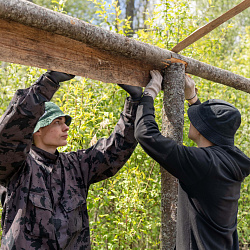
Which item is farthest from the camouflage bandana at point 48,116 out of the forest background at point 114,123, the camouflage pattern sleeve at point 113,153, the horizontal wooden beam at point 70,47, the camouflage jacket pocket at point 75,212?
the forest background at point 114,123

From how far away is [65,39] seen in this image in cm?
195

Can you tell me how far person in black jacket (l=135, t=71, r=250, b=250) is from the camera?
1827mm

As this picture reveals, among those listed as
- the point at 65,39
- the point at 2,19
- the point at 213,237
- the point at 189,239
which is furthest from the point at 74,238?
the point at 2,19

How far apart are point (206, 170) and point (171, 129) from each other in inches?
23.6

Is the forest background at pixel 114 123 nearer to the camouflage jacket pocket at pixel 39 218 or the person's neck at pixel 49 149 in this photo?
the person's neck at pixel 49 149

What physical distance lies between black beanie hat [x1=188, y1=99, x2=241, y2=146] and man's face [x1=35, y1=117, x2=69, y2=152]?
0.93m

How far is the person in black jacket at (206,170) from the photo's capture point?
5.99 feet

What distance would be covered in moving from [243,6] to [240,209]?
3630mm

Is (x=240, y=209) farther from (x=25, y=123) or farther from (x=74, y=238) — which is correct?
(x=25, y=123)

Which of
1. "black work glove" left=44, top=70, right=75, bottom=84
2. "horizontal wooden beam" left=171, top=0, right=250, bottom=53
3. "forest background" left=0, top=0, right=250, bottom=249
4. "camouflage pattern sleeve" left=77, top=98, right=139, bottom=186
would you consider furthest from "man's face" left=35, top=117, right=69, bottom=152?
"horizontal wooden beam" left=171, top=0, right=250, bottom=53

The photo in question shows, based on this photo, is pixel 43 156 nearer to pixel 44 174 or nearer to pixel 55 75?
pixel 44 174

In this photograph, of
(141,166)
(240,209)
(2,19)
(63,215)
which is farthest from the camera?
(240,209)

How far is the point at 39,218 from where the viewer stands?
198 centimetres

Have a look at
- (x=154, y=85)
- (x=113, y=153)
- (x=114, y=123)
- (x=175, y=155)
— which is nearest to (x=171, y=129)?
(x=154, y=85)
